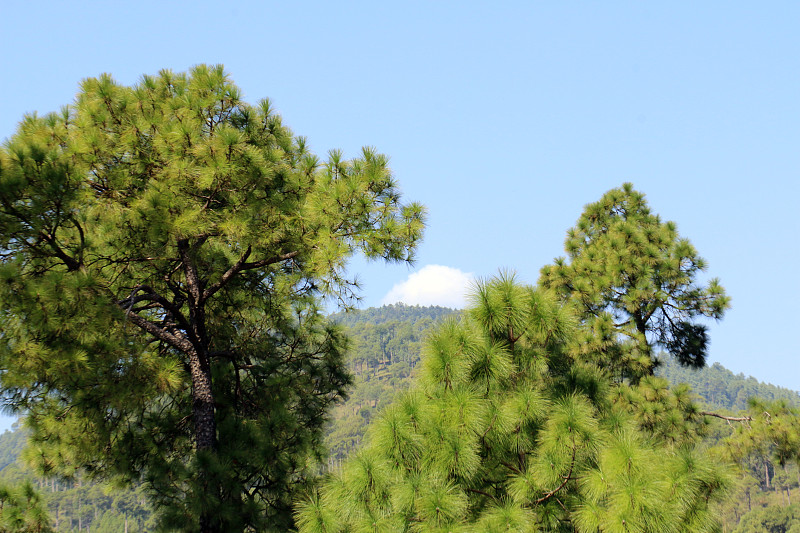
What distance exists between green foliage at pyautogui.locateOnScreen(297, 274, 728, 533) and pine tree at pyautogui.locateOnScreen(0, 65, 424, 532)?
2434 mm

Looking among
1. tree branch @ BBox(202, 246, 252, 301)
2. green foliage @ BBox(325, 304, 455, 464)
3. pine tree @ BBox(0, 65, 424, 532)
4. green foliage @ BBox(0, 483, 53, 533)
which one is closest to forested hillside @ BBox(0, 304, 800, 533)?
green foliage @ BBox(325, 304, 455, 464)

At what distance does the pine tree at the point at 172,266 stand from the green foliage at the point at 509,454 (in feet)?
7.99

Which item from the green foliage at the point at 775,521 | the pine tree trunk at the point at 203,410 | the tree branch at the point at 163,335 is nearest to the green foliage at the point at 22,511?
the pine tree trunk at the point at 203,410

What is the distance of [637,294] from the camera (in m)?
11.4

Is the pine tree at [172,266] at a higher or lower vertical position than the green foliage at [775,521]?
higher

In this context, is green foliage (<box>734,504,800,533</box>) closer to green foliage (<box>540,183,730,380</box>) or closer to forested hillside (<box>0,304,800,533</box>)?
forested hillside (<box>0,304,800,533</box>)

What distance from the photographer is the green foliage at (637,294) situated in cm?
1143

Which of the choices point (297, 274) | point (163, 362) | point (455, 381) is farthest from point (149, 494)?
point (455, 381)

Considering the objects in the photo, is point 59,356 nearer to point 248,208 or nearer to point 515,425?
point 248,208

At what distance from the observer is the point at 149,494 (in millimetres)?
6449

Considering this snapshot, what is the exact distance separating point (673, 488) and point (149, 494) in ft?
17.8

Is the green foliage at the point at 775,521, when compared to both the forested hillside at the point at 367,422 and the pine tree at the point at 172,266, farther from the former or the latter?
the pine tree at the point at 172,266

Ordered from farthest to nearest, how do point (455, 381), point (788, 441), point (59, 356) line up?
point (788, 441), point (59, 356), point (455, 381)

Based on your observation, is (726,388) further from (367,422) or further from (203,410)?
(203,410)
